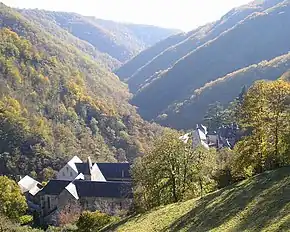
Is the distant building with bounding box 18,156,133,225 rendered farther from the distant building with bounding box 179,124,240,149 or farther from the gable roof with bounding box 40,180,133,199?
the distant building with bounding box 179,124,240,149

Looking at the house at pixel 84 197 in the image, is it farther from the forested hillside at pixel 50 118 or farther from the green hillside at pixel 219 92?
the green hillside at pixel 219 92

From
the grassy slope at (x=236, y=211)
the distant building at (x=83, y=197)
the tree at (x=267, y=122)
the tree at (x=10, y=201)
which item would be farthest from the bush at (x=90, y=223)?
the distant building at (x=83, y=197)

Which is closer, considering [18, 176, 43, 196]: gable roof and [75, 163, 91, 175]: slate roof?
[75, 163, 91, 175]: slate roof

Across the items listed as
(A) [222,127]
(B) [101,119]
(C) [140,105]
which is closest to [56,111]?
(B) [101,119]

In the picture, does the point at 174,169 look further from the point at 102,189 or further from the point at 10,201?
the point at 102,189

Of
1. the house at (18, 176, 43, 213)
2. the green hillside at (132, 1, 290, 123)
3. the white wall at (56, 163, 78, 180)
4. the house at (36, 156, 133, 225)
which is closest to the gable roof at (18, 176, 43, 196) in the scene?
the house at (18, 176, 43, 213)

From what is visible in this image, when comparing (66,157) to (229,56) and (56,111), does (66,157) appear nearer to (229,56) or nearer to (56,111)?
(56,111)

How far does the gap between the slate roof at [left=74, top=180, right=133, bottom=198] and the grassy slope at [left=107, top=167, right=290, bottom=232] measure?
29122 millimetres

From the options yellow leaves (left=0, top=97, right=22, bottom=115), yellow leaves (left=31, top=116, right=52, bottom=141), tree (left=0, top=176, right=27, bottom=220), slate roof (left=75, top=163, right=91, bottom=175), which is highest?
yellow leaves (left=0, top=97, right=22, bottom=115)

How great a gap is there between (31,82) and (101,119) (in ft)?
65.8

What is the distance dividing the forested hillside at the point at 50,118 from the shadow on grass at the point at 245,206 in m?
60.6

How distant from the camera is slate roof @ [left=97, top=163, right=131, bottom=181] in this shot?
72.6 metres

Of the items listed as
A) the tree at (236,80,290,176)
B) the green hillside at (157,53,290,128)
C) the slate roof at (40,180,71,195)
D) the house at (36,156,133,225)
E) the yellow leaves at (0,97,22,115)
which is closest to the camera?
the tree at (236,80,290,176)

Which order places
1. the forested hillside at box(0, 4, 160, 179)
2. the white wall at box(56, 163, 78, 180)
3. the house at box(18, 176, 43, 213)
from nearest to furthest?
the house at box(18, 176, 43, 213) → the white wall at box(56, 163, 78, 180) → the forested hillside at box(0, 4, 160, 179)
